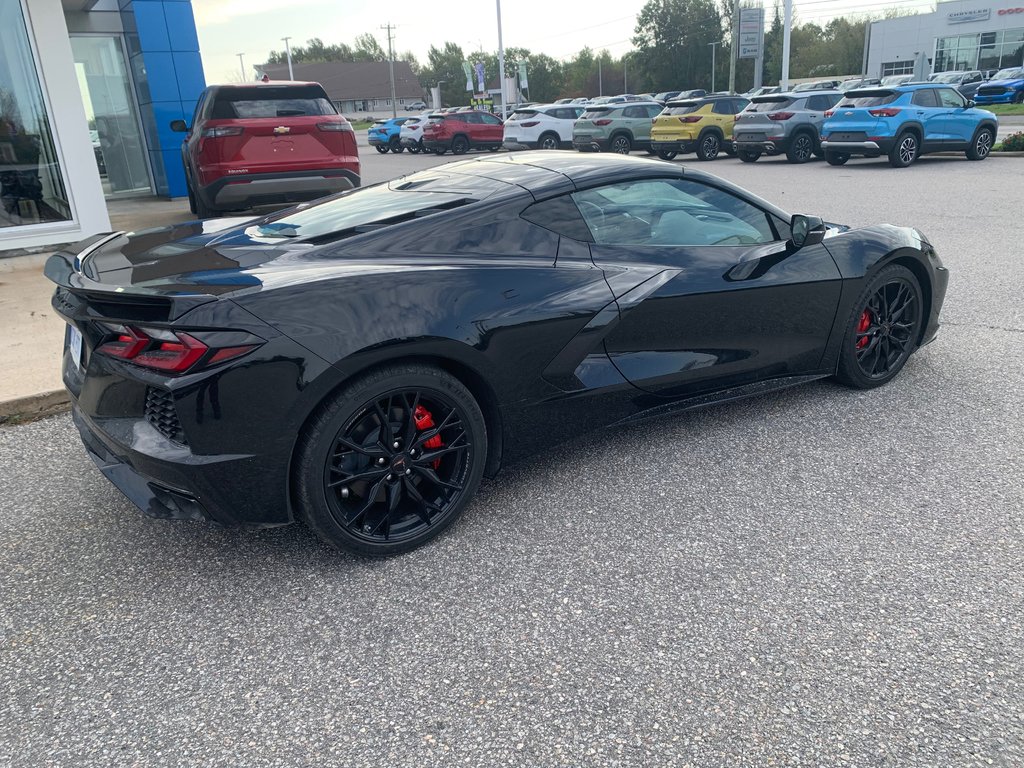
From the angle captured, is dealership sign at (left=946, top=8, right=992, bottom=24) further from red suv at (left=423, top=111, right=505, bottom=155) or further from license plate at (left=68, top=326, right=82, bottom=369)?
license plate at (left=68, top=326, right=82, bottom=369)

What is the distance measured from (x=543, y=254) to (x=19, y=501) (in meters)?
2.55

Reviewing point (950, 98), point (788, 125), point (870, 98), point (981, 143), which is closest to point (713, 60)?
point (788, 125)

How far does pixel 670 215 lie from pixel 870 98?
15233mm

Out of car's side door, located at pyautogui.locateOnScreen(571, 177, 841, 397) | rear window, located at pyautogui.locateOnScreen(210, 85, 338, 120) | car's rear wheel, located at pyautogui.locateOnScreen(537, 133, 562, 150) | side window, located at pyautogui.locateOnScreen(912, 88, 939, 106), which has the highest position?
rear window, located at pyautogui.locateOnScreen(210, 85, 338, 120)

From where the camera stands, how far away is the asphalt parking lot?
2121 millimetres

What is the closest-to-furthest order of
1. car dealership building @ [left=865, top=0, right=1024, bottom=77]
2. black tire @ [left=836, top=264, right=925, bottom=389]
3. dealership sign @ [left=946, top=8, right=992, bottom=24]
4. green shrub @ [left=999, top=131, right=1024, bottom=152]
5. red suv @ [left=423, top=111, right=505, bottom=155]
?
black tire @ [left=836, top=264, right=925, bottom=389] → green shrub @ [left=999, top=131, right=1024, bottom=152] → red suv @ [left=423, top=111, right=505, bottom=155] → car dealership building @ [left=865, top=0, right=1024, bottom=77] → dealership sign @ [left=946, top=8, right=992, bottom=24]

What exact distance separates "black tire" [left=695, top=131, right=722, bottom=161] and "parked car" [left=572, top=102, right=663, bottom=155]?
207 centimetres

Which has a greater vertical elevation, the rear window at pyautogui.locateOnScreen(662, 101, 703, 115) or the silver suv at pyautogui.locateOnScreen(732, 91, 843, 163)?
the rear window at pyautogui.locateOnScreen(662, 101, 703, 115)

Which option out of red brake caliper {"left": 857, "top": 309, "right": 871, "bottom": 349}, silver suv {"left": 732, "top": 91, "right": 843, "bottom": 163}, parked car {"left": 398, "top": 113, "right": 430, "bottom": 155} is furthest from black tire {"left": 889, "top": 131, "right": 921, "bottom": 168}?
parked car {"left": 398, "top": 113, "right": 430, "bottom": 155}

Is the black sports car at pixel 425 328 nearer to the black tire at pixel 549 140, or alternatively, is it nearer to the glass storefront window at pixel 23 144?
the glass storefront window at pixel 23 144

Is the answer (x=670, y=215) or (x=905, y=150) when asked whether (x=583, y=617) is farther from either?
(x=905, y=150)

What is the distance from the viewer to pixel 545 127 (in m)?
26.0

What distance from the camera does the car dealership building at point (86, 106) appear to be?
863 cm

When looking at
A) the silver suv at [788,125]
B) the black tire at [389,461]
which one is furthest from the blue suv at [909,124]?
the black tire at [389,461]
